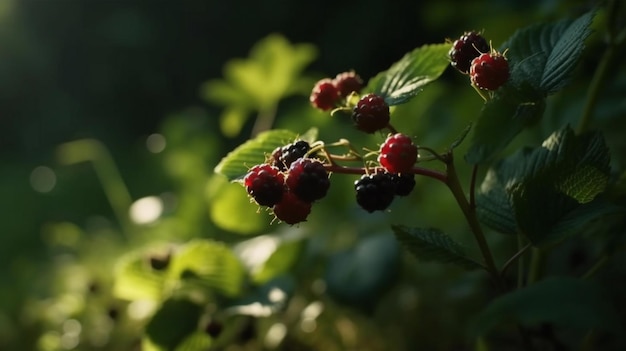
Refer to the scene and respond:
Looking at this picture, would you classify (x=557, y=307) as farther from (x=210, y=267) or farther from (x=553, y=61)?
(x=210, y=267)

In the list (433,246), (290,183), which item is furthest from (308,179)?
(433,246)

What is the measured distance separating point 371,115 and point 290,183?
8 cm

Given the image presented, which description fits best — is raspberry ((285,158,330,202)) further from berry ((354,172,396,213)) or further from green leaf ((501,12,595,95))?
green leaf ((501,12,595,95))

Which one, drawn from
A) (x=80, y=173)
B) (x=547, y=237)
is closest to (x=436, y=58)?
(x=547, y=237)

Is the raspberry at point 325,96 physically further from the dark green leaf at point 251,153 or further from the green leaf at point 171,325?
the green leaf at point 171,325

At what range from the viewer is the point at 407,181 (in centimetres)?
55

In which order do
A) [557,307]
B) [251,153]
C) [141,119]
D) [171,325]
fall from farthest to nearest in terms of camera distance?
1. [141,119]
2. [171,325]
3. [251,153]
4. [557,307]

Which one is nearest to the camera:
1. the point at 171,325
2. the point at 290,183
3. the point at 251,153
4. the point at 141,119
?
the point at 290,183

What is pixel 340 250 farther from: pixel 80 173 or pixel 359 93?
pixel 80 173

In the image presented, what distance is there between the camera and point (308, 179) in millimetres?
512

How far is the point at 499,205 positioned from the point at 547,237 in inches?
4.1

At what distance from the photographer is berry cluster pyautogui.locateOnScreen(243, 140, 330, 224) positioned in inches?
20.3

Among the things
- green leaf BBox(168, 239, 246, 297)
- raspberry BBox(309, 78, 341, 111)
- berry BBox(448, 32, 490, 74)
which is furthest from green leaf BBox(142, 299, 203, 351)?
berry BBox(448, 32, 490, 74)

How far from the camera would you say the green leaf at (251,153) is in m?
0.63
